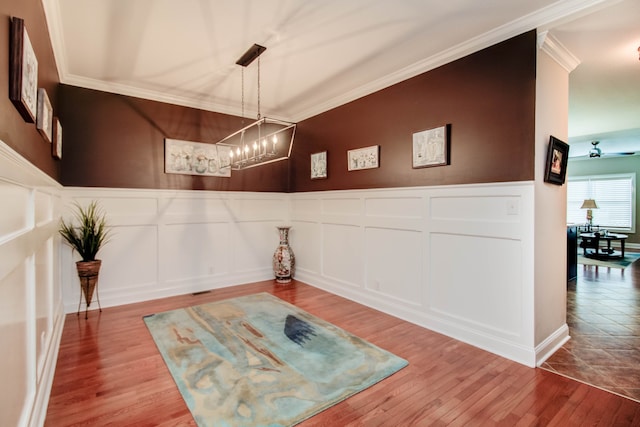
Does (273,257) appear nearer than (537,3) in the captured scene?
No

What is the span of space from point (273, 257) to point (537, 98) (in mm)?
4056

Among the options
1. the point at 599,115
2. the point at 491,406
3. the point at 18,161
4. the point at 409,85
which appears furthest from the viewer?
the point at 599,115

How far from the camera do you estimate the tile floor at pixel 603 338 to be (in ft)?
7.69

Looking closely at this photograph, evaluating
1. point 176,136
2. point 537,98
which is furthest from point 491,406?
point 176,136

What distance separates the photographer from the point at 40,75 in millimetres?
2191

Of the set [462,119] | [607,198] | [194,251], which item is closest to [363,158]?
[462,119]

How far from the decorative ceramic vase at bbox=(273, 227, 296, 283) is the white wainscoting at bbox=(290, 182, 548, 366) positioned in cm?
78

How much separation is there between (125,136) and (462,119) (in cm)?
403

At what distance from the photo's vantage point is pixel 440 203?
10.2ft

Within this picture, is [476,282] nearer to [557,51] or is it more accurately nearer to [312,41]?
[557,51]

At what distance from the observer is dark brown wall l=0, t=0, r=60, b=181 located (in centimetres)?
135

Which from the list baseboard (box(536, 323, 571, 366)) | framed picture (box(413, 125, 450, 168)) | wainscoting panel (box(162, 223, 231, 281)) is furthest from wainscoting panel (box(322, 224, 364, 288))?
baseboard (box(536, 323, 571, 366))

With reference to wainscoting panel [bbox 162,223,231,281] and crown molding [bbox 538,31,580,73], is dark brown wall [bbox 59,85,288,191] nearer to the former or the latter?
wainscoting panel [bbox 162,223,231,281]

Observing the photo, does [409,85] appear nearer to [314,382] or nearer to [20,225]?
[314,382]
